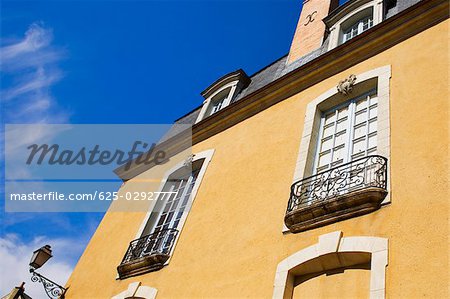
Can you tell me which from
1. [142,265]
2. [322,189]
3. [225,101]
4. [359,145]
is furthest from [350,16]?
[142,265]

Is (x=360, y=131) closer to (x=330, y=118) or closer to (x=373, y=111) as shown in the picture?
(x=373, y=111)

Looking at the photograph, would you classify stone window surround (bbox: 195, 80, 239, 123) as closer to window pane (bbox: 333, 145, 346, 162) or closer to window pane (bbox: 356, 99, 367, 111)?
window pane (bbox: 356, 99, 367, 111)

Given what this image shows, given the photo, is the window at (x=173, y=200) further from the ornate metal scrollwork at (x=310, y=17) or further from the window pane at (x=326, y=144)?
the ornate metal scrollwork at (x=310, y=17)

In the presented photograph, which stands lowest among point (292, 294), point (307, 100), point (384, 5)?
point (292, 294)

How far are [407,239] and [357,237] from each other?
1.83ft

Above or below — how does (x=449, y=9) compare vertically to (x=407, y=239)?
above

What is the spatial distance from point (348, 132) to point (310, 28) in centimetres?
483

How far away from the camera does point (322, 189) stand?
5.85 metres

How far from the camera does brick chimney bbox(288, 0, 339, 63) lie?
9812mm

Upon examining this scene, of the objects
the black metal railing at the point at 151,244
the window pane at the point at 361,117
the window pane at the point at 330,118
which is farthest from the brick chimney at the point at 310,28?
the black metal railing at the point at 151,244

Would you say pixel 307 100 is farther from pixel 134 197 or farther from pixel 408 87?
pixel 134 197

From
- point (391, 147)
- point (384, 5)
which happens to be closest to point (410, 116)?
point (391, 147)

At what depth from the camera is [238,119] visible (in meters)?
9.02

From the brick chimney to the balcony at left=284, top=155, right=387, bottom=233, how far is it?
4.53m
